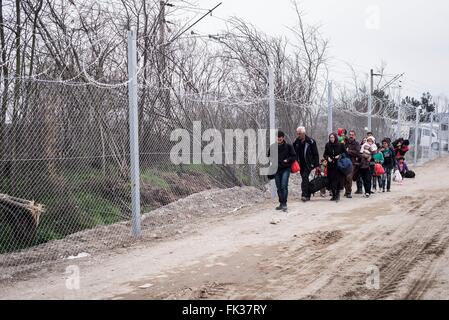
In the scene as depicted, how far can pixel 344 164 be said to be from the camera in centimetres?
1178

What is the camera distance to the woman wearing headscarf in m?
11.7

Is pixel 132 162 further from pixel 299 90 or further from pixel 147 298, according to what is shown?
pixel 299 90

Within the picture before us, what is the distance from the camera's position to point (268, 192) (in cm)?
1322

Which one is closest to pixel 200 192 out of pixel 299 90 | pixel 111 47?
pixel 111 47

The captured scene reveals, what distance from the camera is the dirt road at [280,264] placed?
16.8ft

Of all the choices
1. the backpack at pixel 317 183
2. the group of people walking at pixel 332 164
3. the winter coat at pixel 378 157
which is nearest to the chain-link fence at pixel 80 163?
the group of people walking at pixel 332 164

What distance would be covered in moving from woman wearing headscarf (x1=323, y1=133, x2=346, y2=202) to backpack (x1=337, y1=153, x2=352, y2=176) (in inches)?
3.0

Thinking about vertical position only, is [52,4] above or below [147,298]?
above

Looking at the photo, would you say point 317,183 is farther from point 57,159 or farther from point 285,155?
point 57,159

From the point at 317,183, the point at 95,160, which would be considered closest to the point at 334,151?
the point at 317,183

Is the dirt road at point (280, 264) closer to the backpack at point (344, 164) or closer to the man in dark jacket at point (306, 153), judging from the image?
the man in dark jacket at point (306, 153)

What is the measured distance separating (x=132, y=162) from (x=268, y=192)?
6072mm

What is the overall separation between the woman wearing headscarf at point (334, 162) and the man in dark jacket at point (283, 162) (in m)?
1.76

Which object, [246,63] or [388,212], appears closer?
[388,212]
